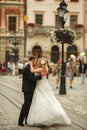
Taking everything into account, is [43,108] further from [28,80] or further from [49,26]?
[49,26]

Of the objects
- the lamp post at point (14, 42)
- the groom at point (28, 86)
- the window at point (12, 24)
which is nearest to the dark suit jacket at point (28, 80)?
the groom at point (28, 86)

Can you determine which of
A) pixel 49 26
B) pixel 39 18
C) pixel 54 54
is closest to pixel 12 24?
pixel 39 18

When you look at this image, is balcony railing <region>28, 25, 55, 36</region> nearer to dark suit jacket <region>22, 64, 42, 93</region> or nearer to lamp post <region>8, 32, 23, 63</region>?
lamp post <region>8, 32, 23, 63</region>

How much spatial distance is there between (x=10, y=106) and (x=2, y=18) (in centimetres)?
4207

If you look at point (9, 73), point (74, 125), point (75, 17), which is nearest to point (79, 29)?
point (75, 17)

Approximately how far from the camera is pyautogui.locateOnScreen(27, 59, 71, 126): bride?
11648mm

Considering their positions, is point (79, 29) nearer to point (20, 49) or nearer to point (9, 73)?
point (20, 49)

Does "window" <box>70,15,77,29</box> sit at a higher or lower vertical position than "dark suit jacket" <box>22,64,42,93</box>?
higher

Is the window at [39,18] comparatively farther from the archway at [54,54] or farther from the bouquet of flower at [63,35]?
the bouquet of flower at [63,35]

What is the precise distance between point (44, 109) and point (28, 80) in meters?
0.78

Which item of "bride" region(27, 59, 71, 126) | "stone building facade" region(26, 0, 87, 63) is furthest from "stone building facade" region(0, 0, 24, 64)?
"bride" region(27, 59, 71, 126)

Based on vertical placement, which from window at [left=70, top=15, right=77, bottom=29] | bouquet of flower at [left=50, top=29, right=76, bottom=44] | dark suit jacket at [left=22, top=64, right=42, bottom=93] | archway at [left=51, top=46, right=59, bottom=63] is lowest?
archway at [left=51, top=46, right=59, bottom=63]

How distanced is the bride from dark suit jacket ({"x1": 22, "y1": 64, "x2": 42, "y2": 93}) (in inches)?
4.3

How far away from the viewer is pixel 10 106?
54.3ft
